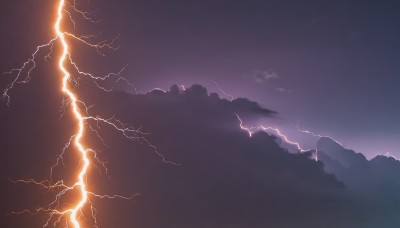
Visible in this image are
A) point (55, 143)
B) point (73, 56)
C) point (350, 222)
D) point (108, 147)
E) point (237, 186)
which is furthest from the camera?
point (350, 222)

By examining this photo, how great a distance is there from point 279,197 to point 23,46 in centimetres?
2409

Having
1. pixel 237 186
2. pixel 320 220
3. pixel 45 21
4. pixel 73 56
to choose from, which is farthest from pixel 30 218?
pixel 320 220

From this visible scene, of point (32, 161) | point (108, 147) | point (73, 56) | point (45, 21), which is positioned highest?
point (45, 21)

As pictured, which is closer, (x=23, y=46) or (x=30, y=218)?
(x=30, y=218)

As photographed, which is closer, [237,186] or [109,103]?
[109,103]

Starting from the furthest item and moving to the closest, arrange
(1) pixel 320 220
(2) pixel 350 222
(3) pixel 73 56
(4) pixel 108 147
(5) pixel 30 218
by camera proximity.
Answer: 1. (2) pixel 350 222
2. (1) pixel 320 220
3. (4) pixel 108 147
4. (3) pixel 73 56
5. (5) pixel 30 218

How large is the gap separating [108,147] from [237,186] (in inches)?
478

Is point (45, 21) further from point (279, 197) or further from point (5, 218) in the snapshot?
point (279, 197)

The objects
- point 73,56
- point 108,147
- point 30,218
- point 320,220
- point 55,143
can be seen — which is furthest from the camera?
point 320,220

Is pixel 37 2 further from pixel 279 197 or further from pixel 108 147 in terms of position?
pixel 279 197

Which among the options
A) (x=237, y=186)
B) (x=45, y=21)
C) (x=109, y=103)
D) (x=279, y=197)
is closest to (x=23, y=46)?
(x=45, y=21)

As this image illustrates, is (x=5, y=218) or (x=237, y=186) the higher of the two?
(x=237, y=186)

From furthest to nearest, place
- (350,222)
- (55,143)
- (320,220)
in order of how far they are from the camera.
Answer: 1. (350,222)
2. (320,220)
3. (55,143)

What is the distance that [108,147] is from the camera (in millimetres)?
19562
